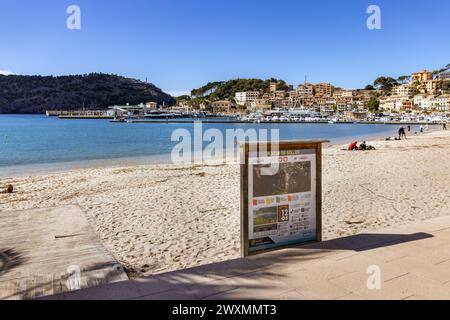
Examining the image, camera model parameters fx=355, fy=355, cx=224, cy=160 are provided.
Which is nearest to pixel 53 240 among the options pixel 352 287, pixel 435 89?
pixel 352 287

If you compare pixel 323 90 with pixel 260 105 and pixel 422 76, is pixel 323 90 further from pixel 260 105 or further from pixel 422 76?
pixel 260 105

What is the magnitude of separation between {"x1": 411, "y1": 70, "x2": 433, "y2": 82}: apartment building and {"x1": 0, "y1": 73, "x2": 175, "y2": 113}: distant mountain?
137 meters

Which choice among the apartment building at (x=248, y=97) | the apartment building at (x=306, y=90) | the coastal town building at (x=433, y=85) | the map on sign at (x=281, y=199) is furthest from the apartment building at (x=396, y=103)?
the map on sign at (x=281, y=199)

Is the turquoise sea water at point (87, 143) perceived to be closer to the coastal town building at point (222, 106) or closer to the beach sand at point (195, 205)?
the beach sand at point (195, 205)

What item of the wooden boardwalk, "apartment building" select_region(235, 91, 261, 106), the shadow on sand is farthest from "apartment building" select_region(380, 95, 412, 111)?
the shadow on sand

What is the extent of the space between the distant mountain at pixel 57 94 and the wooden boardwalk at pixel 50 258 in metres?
166

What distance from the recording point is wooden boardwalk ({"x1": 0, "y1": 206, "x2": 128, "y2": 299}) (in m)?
3.58

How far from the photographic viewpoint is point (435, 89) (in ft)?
489

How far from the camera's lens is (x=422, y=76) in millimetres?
170000

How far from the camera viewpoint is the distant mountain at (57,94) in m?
161

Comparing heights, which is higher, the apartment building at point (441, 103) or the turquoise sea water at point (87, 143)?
the apartment building at point (441, 103)

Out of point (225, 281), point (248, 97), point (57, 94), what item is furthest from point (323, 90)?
point (225, 281)

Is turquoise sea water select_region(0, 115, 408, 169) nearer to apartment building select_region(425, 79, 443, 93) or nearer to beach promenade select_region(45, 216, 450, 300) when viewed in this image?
beach promenade select_region(45, 216, 450, 300)

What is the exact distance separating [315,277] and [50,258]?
3230mm
